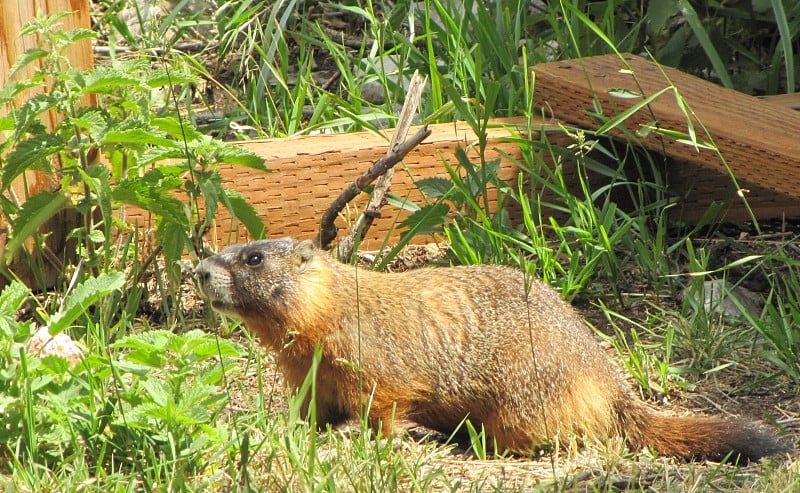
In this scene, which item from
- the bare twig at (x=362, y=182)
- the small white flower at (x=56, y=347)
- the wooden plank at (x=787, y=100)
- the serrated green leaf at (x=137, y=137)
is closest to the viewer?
the small white flower at (x=56, y=347)

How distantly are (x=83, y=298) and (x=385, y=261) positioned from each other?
1.48m

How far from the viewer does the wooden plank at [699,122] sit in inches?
165

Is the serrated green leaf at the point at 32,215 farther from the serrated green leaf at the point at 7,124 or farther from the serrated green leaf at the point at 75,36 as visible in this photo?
the serrated green leaf at the point at 75,36

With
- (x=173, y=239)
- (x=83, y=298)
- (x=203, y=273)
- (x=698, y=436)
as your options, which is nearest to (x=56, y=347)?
(x=83, y=298)

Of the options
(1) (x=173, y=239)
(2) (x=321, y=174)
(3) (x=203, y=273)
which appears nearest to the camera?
(3) (x=203, y=273)

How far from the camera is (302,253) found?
379cm

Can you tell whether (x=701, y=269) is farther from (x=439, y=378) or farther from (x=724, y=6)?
(x=724, y=6)

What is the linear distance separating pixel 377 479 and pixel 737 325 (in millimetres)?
1854

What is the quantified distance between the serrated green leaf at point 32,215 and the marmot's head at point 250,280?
568 mm

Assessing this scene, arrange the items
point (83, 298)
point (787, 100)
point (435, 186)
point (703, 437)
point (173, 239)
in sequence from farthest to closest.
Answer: point (787, 100)
point (435, 186)
point (173, 239)
point (703, 437)
point (83, 298)

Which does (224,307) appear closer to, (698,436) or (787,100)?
(698,436)

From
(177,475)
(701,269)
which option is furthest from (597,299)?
(177,475)

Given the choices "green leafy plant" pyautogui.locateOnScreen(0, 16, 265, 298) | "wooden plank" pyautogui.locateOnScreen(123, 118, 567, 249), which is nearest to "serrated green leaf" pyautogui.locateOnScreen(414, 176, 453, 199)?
"wooden plank" pyautogui.locateOnScreen(123, 118, 567, 249)

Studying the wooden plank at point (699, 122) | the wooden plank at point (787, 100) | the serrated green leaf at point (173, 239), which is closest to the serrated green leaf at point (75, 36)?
the serrated green leaf at point (173, 239)
